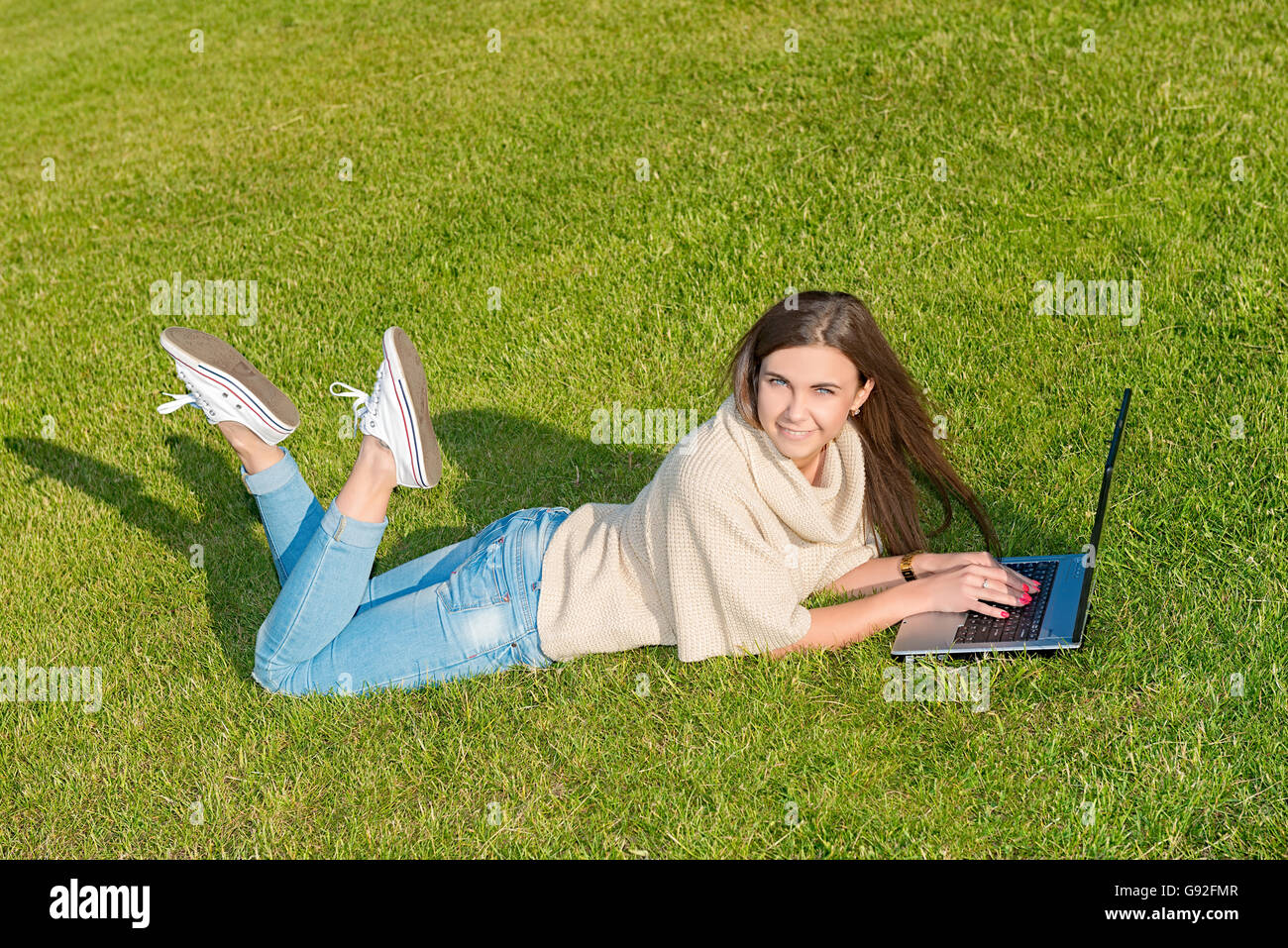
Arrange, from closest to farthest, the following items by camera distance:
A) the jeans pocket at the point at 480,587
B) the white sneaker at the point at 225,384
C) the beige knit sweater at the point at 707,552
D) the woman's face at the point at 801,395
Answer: the beige knit sweater at the point at 707,552 → the woman's face at the point at 801,395 → the jeans pocket at the point at 480,587 → the white sneaker at the point at 225,384

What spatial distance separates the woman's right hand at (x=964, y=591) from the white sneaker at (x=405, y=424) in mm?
1919

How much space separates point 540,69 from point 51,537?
7.05m

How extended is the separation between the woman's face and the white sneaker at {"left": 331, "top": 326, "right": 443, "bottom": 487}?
1.25 meters

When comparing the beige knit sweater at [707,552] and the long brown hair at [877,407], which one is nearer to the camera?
the beige knit sweater at [707,552]

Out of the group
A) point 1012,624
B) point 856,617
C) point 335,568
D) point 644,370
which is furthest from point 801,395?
point 644,370

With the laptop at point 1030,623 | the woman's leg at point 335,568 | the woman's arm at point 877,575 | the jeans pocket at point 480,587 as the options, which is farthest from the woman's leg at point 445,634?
the laptop at point 1030,623

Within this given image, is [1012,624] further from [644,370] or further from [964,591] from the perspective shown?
[644,370]

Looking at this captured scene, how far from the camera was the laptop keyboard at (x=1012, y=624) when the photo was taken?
4.55m

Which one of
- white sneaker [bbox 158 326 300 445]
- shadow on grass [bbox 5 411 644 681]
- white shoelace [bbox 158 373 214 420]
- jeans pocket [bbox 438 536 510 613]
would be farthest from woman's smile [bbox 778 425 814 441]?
white shoelace [bbox 158 373 214 420]

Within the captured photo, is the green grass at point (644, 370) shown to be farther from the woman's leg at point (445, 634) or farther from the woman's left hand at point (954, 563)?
the woman's left hand at point (954, 563)

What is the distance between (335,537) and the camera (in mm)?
4496

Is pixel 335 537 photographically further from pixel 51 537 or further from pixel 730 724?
pixel 51 537

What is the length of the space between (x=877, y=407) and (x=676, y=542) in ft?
3.63

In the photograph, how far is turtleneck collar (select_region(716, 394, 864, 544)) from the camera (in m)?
4.39
